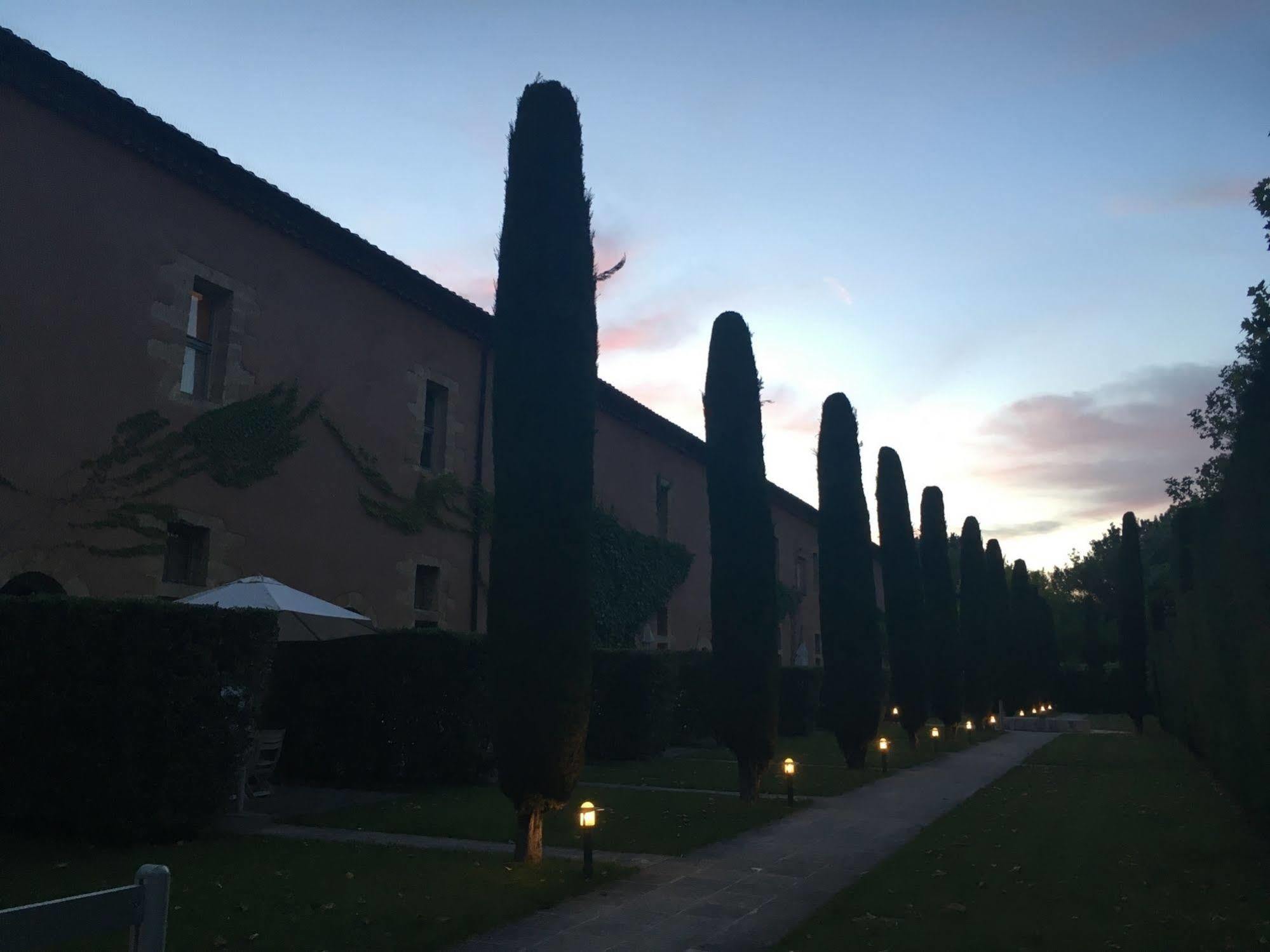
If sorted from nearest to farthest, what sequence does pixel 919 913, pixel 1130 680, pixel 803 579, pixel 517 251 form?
1. pixel 919 913
2. pixel 517 251
3. pixel 1130 680
4. pixel 803 579

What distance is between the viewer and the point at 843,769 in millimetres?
17625

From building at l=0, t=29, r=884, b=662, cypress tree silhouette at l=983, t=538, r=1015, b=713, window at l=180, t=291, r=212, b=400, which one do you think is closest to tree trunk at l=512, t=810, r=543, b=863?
building at l=0, t=29, r=884, b=662

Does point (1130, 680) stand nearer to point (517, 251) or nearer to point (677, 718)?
point (677, 718)

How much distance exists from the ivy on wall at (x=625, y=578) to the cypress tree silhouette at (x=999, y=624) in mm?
13630

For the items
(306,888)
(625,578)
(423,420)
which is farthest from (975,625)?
(306,888)

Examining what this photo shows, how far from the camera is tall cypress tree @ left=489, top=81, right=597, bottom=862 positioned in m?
8.87

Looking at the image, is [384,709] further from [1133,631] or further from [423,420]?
[1133,631]

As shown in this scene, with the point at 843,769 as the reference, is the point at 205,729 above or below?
above

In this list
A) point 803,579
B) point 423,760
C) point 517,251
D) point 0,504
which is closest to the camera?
point 517,251

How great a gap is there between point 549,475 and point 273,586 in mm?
4883

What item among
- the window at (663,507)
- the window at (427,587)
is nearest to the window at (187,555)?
the window at (427,587)

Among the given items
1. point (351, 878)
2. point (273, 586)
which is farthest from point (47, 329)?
point (351, 878)

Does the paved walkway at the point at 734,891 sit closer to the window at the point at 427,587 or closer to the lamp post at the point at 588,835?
the lamp post at the point at 588,835

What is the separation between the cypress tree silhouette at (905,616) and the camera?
23.0 m
